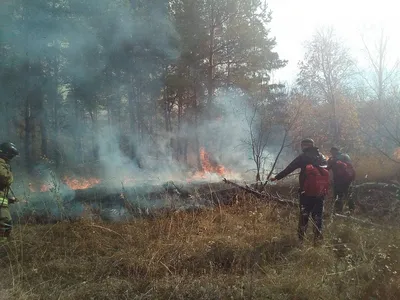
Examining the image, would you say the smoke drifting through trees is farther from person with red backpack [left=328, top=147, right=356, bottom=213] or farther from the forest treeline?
person with red backpack [left=328, top=147, right=356, bottom=213]

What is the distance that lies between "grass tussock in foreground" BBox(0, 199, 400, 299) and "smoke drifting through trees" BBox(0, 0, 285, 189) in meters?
11.1

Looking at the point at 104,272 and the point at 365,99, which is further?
the point at 365,99

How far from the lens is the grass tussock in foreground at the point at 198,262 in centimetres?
347

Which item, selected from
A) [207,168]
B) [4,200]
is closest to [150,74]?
Answer: [207,168]

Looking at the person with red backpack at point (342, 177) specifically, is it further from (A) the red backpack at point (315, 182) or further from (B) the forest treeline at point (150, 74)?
(B) the forest treeline at point (150, 74)

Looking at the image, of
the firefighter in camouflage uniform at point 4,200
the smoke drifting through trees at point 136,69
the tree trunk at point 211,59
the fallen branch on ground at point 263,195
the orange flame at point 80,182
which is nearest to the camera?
the firefighter in camouflage uniform at point 4,200

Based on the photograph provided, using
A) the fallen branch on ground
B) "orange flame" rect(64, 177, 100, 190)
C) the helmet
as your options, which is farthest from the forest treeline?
the helmet

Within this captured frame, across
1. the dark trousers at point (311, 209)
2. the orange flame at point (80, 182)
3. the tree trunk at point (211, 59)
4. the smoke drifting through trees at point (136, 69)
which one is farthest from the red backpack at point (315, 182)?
the tree trunk at point (211, 59)

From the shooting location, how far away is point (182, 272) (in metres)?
4.06

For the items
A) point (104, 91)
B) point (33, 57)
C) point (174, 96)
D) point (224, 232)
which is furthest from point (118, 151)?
point (224, 232)

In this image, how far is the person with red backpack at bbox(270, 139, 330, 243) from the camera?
5.41 metres

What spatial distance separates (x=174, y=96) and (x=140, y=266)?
19.2 m

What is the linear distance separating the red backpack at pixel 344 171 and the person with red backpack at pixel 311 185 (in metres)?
2.61

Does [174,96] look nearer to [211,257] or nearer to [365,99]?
[365,99]
